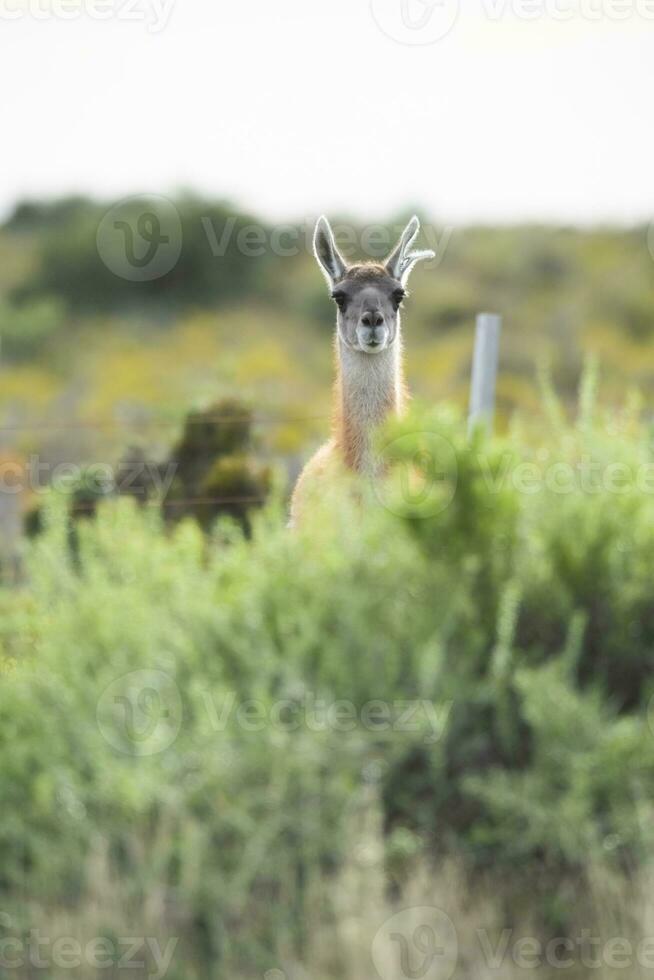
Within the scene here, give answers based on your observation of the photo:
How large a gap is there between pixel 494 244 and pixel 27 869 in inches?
1938

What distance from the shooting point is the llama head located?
8523mm

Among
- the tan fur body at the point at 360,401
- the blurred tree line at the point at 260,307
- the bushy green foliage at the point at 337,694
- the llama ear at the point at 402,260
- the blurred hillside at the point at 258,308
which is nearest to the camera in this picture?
the bushy green foliage at the point at 337,694

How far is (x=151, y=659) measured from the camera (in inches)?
202

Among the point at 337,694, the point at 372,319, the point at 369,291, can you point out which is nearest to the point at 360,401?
the point at 372,319

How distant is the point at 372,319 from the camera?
27.9 feet

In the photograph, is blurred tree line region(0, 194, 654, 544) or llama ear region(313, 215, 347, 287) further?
blurred tree line region(0, 194, 654, 544)

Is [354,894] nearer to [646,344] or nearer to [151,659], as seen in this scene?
[151,659]

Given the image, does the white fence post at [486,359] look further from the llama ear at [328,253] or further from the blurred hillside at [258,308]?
the blurred hillside at [258,308]

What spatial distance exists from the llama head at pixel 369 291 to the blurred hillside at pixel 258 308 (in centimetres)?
2704

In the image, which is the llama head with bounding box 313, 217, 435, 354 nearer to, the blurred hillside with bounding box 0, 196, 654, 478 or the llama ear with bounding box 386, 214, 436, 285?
the llama ear with bounding box 386, 214, 436, 285

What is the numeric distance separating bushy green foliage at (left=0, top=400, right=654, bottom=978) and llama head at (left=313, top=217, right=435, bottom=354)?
9.74 feet

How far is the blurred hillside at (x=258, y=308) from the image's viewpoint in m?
39.9

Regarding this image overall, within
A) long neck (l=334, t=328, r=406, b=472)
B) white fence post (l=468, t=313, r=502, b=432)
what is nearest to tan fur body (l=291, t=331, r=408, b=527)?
long neck (l=334, t=328, r=406, b=472)

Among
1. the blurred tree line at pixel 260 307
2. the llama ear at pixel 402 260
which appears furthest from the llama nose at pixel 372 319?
the blurred tree line at pixel 260 307
